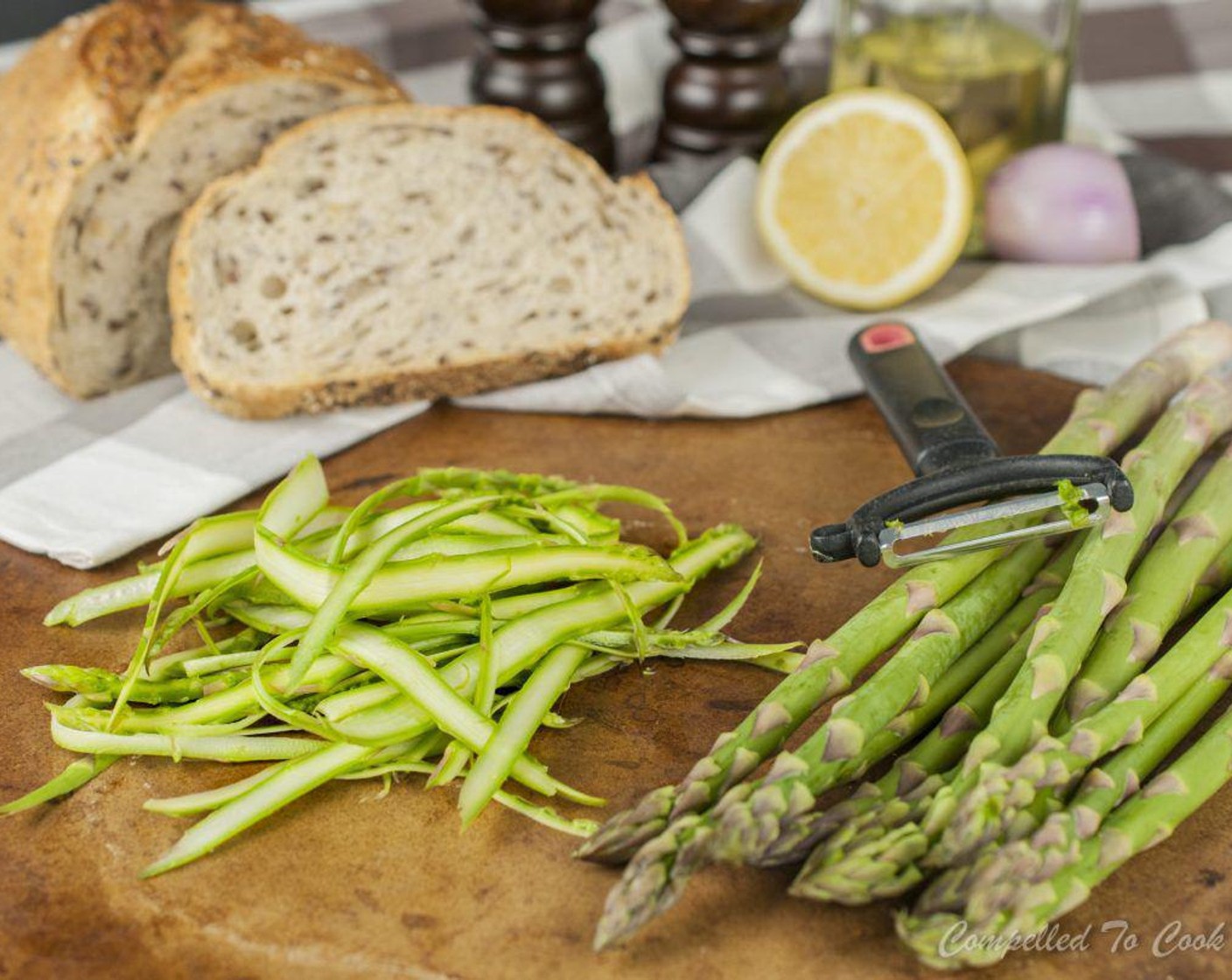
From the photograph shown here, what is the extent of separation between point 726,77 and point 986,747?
2382mm

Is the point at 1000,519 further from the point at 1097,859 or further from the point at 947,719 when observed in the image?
the point at 1097,859

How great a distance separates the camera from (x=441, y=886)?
188cm

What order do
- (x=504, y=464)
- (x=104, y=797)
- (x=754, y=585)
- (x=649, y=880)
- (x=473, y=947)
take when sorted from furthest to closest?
(x=504, y=464) < (x=754, y=585) < (x=104, y=797) < (x=473, y=947) < (x=649, y=880)

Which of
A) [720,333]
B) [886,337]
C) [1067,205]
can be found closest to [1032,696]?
[886,337]

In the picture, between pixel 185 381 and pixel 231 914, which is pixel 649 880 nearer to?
pixel 231 914

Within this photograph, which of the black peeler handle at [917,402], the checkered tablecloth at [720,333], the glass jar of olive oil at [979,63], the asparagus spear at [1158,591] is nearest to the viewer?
the asparagus spear at [1158,591]

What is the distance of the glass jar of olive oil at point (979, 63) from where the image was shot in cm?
362

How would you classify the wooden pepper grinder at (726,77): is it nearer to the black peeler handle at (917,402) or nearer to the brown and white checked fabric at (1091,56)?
the brown and white checked fabric at (1091,56)

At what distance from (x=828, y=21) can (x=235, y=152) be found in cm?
248

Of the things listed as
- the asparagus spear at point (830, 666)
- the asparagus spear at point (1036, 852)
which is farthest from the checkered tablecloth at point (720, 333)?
the asparagus spear at point (1036, 852)

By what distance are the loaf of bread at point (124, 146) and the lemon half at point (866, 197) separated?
3.17ft

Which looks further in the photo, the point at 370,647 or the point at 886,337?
the point at 886,337

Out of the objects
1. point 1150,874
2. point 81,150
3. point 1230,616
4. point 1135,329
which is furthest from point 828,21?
point 1150,874

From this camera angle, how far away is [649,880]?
1.67m
